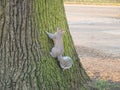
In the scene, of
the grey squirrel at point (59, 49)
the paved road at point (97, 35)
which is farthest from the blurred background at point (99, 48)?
the grey squirrel at point (59, 49)

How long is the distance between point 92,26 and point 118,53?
6393 millimetres

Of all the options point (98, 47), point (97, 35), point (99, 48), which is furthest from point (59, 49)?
point (97, 35)

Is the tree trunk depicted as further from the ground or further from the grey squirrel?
the ground

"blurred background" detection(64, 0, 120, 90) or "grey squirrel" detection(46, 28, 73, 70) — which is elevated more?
"grey squirrel" detection(46, 28, 73, 70)

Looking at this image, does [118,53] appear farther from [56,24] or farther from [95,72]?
[56,24]

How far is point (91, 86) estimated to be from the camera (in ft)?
18.2

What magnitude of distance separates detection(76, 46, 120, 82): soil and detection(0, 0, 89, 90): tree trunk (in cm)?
202

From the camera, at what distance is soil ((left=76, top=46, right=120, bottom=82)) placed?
699 cm

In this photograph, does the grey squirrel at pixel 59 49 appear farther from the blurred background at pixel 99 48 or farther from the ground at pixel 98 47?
the ground at pixel 98 47

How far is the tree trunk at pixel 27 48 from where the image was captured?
4.56 m

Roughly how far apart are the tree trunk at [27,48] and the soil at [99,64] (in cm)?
202

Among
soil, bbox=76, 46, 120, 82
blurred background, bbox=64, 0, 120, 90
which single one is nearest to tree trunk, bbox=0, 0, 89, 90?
blurred background, bbox=64, 0, 120, 90

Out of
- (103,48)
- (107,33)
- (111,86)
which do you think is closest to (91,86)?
(111,86)

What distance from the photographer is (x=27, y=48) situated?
4668mm
